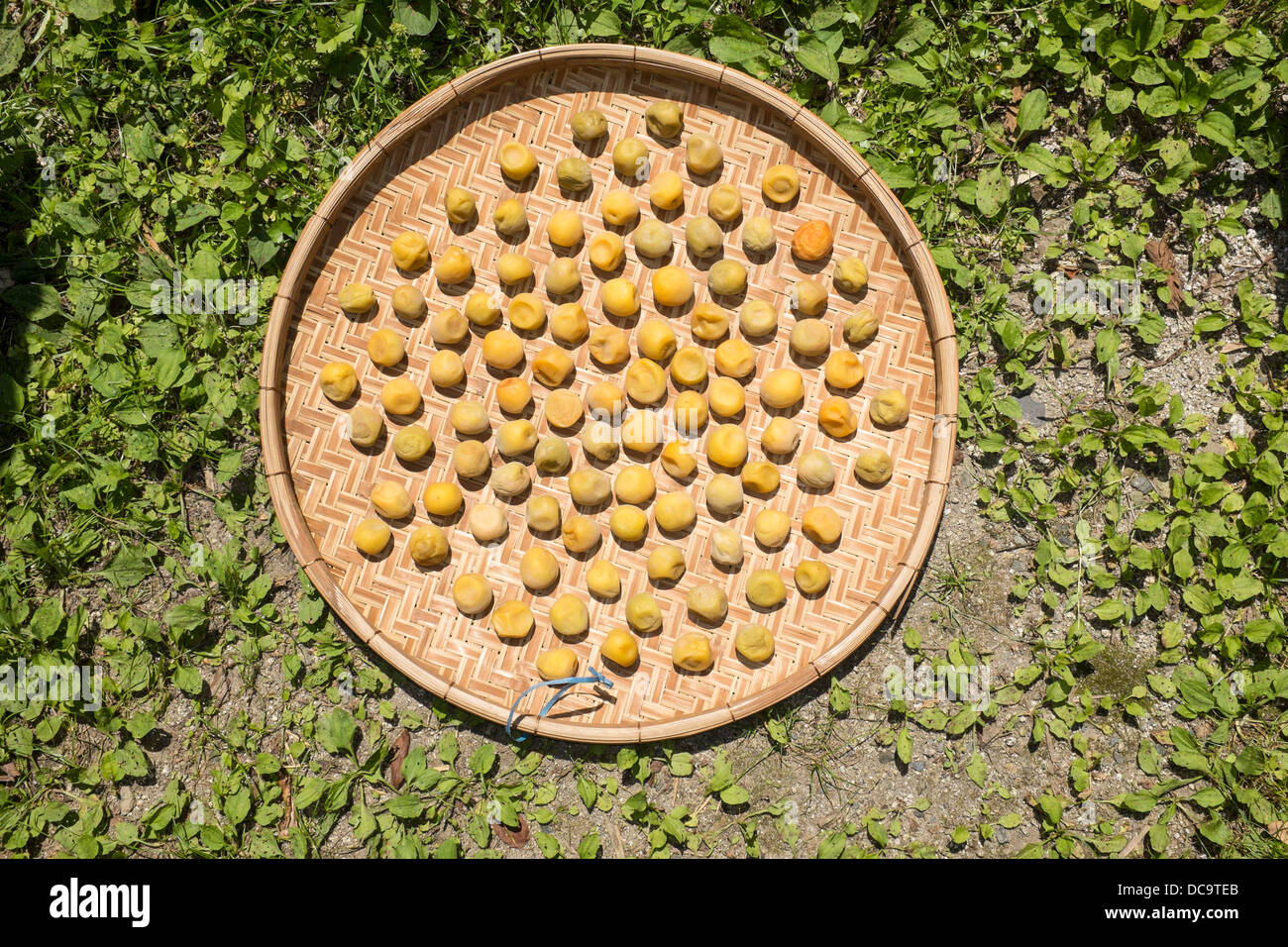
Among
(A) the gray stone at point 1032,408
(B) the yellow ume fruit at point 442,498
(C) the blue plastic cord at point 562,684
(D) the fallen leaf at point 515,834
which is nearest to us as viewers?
(C) the blue plastic cord at point 562,684

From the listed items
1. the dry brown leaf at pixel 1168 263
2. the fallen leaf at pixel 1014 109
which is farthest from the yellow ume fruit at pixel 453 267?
the dry brown leaf at pixel 1168 263

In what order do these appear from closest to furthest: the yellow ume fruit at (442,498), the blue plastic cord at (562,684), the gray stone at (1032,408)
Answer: the blue plastic cord at (562,684) < the yellow ume fruit at (442,498) < the gray stone at (1032,408)

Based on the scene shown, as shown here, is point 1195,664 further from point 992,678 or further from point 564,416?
point 564,416

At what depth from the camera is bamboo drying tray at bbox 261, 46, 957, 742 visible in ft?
12.6

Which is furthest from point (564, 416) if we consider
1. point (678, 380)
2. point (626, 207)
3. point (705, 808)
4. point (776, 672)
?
point (705, 808)

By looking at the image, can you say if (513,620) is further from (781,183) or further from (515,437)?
(781,183)

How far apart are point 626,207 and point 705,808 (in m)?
2.86

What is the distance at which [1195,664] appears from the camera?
414 centimetres

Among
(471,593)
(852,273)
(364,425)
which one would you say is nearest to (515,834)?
(471,593)

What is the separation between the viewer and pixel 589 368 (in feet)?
13.1

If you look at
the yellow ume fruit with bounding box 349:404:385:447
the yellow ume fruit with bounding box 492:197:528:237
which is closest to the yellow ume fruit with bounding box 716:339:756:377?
the yellow ume fruit with bounding box 492:197:528:237

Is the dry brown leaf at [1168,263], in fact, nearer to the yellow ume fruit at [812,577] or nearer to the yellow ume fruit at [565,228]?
the yellow ume fruit at [812,577]

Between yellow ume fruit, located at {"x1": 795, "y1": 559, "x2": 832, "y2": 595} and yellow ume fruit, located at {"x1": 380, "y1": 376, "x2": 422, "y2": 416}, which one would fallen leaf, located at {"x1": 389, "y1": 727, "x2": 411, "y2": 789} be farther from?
yellow ume fruit, located at {"x1": 795, "y1": 559, "x2": 832, "y2": 595}

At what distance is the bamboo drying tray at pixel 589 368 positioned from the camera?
385 cm
